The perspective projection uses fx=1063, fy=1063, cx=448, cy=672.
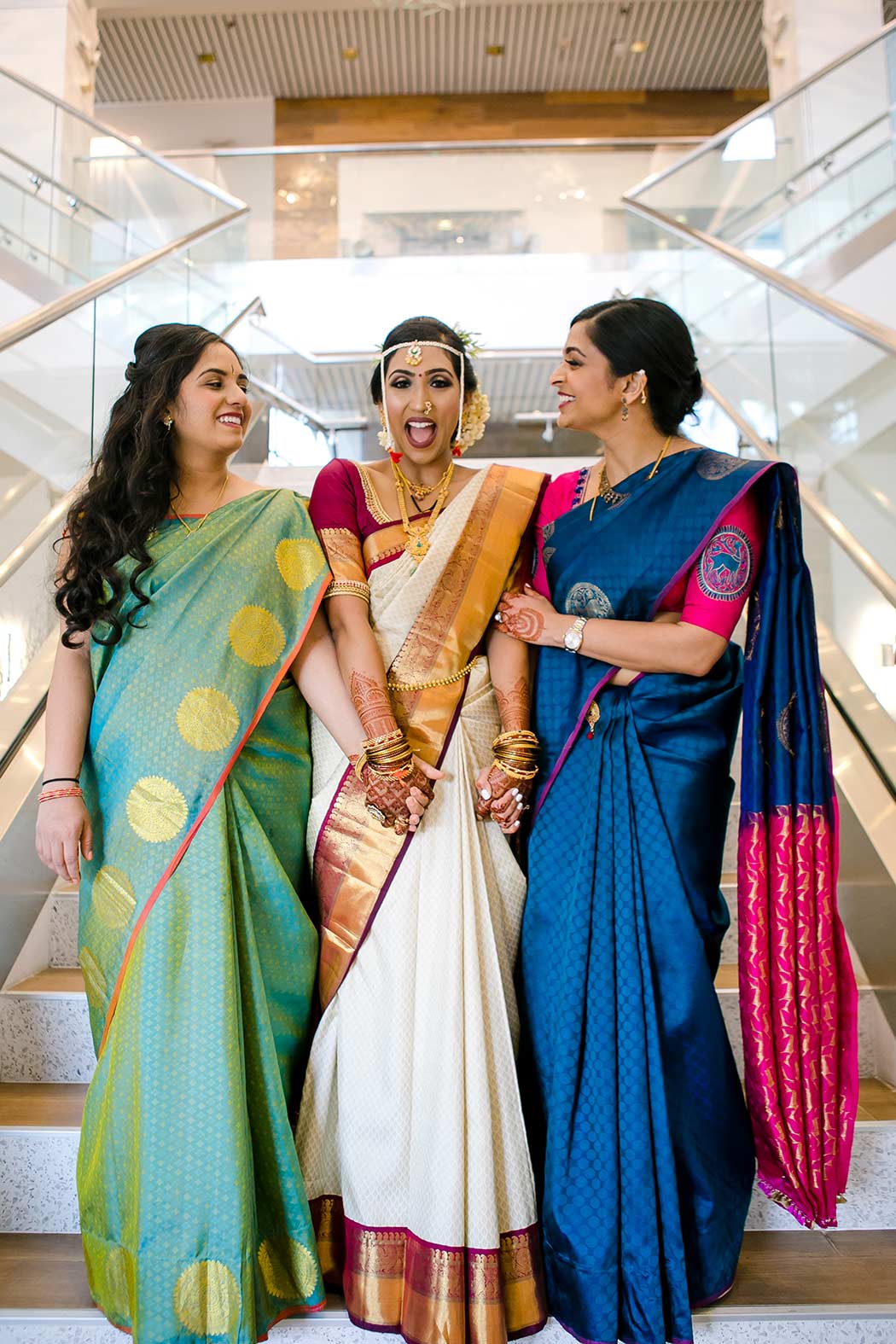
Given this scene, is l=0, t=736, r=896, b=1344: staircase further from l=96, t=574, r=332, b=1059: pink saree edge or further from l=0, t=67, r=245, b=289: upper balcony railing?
l=0, t=67, r=245, b=289: upper balcony railing

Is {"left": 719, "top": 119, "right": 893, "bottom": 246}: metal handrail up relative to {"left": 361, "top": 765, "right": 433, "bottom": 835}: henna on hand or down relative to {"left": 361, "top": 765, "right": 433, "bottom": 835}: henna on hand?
up

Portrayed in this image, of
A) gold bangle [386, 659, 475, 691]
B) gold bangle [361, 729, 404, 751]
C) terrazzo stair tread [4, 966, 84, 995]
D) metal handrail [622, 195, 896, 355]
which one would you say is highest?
metal handrail [622, 195, 896, 355]

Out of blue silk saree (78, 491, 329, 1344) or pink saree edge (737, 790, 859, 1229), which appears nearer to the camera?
blue silk saree (78, 491, 329, 1344)

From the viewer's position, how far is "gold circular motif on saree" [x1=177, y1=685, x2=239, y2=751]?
71.0 inches

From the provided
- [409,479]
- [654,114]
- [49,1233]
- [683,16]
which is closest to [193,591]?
[409,479]

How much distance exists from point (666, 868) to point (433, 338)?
1.10m

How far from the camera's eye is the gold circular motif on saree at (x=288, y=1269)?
162 cm

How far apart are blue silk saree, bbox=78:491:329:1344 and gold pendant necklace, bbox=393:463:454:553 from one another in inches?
7.1

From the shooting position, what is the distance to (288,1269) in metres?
1.65

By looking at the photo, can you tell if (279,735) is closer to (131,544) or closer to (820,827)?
(131,544)

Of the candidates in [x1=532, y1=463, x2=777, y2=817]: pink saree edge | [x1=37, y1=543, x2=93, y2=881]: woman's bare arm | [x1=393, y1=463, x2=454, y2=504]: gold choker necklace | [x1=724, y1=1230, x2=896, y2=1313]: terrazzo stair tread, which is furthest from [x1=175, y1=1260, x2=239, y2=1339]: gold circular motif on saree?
[x1=393, y1=463, x2=454, y2=504]: gold choker necklace

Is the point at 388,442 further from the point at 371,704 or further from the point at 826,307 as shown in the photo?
the point at 826,307

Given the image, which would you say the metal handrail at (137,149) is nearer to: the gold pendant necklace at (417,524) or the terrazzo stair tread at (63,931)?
the gold pendant necklace at (417,524)

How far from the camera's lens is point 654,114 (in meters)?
10.4
